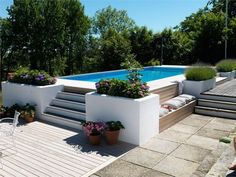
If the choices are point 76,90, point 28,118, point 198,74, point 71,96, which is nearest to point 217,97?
point 198,74

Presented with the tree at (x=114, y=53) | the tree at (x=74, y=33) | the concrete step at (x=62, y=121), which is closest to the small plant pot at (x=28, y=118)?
the concrete step at (x=62, y=121)

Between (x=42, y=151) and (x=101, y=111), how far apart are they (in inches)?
60.0

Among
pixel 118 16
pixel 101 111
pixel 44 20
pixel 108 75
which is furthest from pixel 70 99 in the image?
pixel 118 16

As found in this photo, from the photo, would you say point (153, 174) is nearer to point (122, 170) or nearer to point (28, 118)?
point (122, 170)

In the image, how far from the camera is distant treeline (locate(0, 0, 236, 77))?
57.3 ft

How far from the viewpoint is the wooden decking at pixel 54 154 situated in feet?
14.0

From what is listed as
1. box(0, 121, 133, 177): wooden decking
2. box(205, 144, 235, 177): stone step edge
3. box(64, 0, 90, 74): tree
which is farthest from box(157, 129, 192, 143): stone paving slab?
box(64, 0, 90, 74): tree

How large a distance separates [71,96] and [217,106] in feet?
14.0

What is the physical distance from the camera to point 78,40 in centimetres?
2409

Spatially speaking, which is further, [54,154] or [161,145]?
[161,145]

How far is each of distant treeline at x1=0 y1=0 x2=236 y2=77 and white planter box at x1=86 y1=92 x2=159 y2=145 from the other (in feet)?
33.6

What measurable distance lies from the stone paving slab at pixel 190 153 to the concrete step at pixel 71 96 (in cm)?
310

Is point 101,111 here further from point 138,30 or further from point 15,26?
point 15,26

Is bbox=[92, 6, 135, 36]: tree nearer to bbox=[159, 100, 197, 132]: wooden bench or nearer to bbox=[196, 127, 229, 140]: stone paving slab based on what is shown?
bbox=[159, 100, 197, 132]: wooden bench
